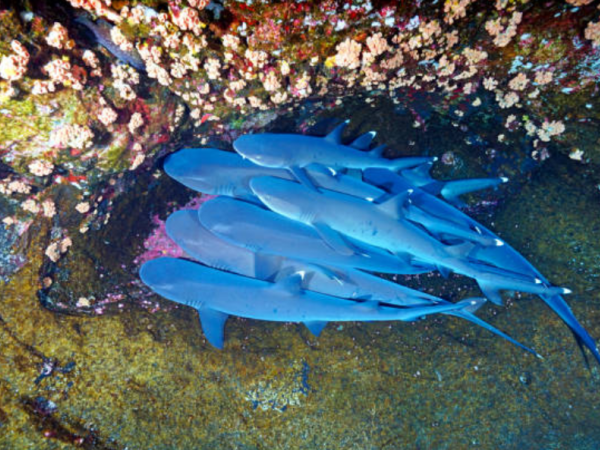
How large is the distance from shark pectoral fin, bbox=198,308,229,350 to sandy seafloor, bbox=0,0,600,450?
5.4 inches

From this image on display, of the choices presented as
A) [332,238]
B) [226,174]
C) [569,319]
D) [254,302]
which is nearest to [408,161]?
[332,238]

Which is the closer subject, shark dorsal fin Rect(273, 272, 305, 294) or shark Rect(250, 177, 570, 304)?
shark Rect(250, 177, 570, 304)

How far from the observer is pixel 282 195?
2658 mm

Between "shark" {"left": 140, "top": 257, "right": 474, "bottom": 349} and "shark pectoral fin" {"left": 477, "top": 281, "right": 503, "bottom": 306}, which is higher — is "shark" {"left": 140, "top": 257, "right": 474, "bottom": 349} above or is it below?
below

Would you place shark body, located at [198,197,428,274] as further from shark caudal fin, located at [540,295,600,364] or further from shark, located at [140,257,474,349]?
shark caudal fin, located at [540,295,600,364]

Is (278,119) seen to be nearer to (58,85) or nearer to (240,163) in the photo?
(240,163)

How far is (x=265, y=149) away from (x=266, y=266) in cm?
93

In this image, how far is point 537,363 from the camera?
2.89 m

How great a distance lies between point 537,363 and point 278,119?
9.64 ft

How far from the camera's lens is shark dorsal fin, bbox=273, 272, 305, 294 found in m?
2.66

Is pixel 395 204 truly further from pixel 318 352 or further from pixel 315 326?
pixel 318 352

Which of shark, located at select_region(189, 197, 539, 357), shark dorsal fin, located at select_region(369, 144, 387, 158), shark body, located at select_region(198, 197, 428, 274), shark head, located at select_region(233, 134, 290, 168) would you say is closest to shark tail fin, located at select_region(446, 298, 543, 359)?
shark, located at select_region(189, 197, 539, 357)

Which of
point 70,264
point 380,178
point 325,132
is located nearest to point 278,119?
point 325,132

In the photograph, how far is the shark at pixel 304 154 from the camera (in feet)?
8.84
